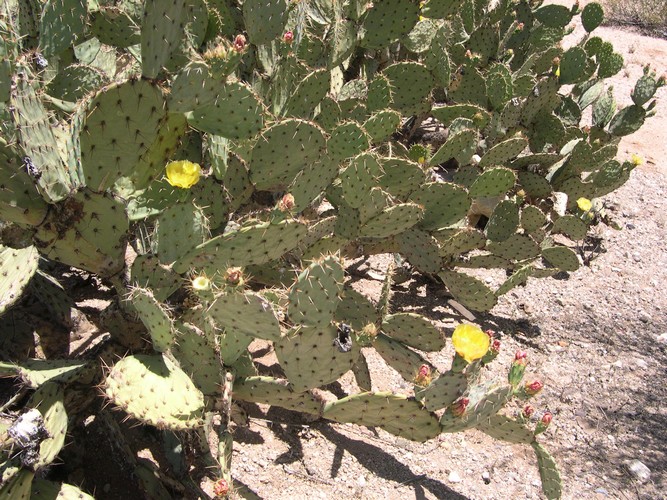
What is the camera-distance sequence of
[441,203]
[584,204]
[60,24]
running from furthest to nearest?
[584,204]
[441,203]
[60,24]

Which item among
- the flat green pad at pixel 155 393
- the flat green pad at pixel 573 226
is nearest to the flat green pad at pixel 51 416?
the flat green pad at pixel 155 393

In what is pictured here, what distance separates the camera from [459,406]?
2.27 m

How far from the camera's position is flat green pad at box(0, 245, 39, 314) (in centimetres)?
206

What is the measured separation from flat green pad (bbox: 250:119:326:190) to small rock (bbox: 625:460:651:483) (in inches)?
79.3

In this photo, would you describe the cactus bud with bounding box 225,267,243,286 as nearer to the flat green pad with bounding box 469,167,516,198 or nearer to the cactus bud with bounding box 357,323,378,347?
the cactus bud with bounding box 357,323,378,347

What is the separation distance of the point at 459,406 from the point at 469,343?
0.28m

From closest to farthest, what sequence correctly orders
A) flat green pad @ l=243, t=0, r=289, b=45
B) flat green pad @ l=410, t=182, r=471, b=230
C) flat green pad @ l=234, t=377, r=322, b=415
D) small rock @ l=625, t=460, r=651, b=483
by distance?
1. flat green pad @ l=234, t=377, r=322, b=415
2. small rock @ l=625, t=460, r=651, b=483
3. flat green pad @ l=243, t=0, r=289, b=45
4. flat green pad @ l=410, t=182, r=471, b=230

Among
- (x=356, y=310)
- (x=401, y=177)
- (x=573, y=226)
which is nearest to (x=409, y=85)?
(x=401, y=177)

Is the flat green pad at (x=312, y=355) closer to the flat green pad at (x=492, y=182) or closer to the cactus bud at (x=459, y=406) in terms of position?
the cactus bud at (x=459, y=406)

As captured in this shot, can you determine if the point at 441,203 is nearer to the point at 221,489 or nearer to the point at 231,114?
the point at 231,114

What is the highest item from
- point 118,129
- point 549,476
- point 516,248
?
point 118,129

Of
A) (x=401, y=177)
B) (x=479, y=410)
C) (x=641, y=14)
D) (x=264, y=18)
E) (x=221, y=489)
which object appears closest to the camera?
(x=221, y=489)

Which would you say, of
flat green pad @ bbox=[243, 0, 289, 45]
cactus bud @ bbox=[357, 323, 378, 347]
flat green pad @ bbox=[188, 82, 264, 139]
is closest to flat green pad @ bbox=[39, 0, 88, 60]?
flat green pad @ bbox=[188, 82, 264, 139]

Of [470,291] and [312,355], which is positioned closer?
[312,355]
